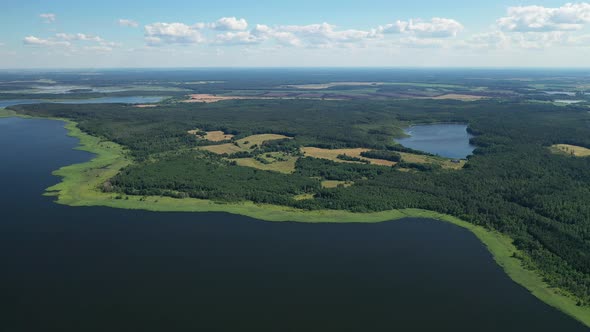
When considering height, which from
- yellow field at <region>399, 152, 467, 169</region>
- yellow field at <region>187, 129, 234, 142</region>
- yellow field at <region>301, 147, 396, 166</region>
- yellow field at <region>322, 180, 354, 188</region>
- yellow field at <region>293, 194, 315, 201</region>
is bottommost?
yellow field at <region>293, 194, 315, 201</region>

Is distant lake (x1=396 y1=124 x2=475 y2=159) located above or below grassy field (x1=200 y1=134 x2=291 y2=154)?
below

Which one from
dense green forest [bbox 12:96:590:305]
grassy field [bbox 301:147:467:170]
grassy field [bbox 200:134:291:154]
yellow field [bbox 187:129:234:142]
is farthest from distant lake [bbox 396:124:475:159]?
yellow field [bbox 187:129:234:142]

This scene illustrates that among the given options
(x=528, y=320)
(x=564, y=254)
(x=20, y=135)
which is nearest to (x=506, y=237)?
(x=564, y=254)

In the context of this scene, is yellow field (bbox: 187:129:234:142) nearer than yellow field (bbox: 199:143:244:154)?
No

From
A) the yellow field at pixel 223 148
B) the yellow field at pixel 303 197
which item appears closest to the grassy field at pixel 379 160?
the yellow field at pixel 223 148

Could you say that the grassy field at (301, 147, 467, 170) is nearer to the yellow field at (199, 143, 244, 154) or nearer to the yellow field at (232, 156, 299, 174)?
the yellow field at (232, 156, 299, 174)

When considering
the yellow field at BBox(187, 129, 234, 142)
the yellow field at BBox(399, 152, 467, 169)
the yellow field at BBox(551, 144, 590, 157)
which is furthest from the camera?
the yellow field at BBox(187, 129, 234, 142)

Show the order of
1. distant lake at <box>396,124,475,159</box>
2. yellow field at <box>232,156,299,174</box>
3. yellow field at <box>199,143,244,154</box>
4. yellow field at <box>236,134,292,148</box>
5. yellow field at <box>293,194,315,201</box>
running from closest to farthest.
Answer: yellow field at <box>293,194,315,201</box> < yellow field at <box>232,156,299,174</box> < yellow field at <box>199,143,244,154</box> < distant lake at <box>396,124,475,159</box> < yellow field at <box>236,134,292,148</box>

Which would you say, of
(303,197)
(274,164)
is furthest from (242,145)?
(303,197)
